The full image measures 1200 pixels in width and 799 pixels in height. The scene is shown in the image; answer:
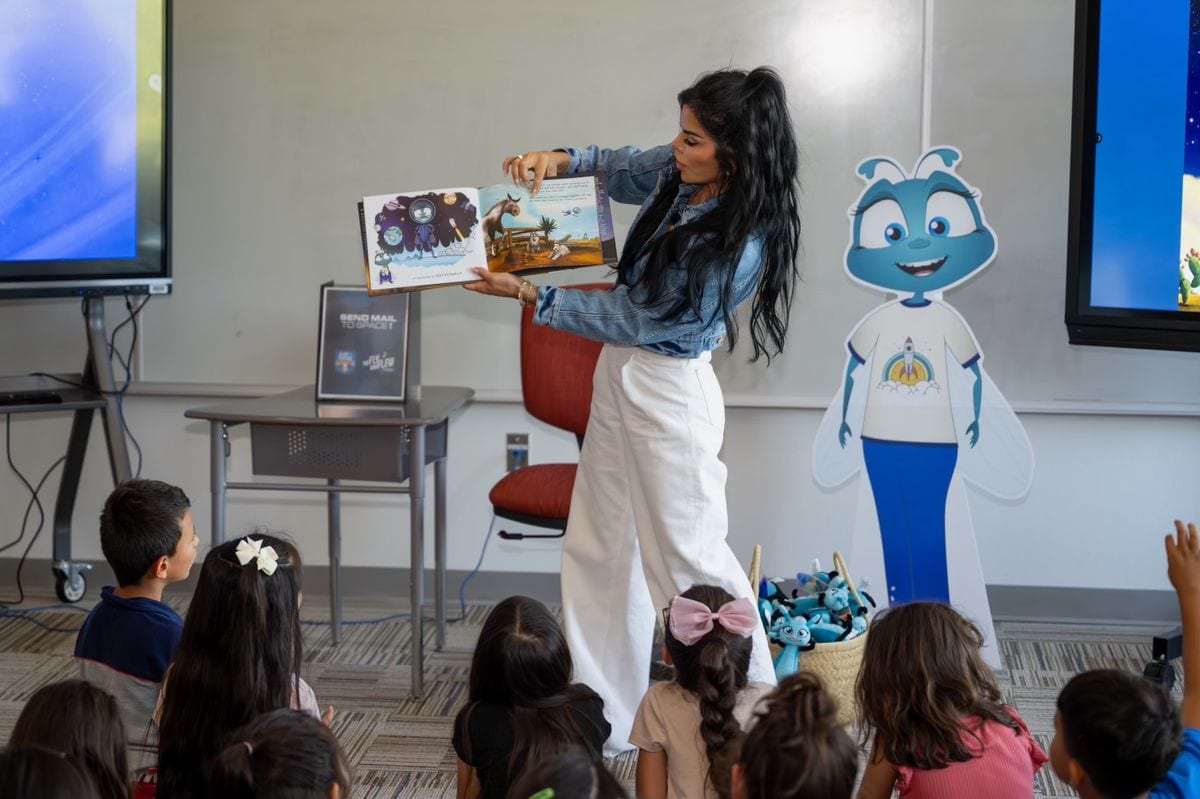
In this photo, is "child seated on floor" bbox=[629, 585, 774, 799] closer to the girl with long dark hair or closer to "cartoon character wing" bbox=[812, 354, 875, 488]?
the girl with long dark hair

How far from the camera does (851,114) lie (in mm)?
3582

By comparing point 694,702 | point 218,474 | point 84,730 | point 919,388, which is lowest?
point 694,702

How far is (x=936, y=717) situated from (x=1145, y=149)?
1.95 metres

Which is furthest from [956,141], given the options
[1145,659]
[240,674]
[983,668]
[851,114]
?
[240,674]

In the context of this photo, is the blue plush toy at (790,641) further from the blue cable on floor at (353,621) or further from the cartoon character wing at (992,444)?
the blue cable on floor at (353,621)

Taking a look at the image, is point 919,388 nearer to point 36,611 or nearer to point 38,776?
point 38,776

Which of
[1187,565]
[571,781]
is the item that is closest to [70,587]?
[571,781]

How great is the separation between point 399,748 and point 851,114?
7.13ft

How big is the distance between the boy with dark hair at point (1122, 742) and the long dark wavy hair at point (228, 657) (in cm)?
113

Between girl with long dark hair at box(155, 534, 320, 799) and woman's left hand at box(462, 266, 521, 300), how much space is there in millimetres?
895

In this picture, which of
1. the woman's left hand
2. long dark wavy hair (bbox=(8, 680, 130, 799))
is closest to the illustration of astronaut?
the woman's left hand

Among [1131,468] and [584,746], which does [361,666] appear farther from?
[1131,468]

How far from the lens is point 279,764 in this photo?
136 centimetres

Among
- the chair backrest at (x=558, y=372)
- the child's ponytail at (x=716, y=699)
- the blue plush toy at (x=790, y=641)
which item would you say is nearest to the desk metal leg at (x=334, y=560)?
the chair backrest at (x=558, y=372)
